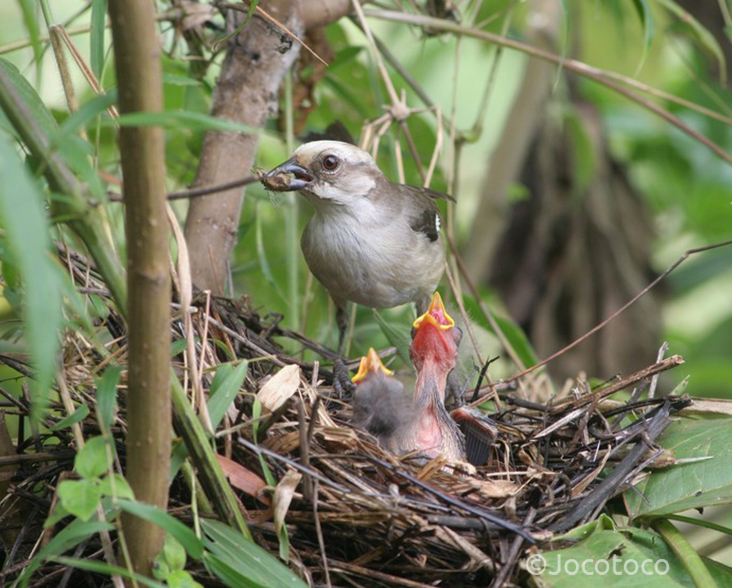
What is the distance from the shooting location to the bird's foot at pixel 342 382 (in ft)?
10.4

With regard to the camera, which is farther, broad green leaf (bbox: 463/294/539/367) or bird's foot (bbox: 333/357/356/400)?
broad green leaf (bbox: 463/294/539/367)

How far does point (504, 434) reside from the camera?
2.91 m

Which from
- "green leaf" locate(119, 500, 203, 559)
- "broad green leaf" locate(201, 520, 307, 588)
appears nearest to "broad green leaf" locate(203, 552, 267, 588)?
"broad green leaf" locate(201, 520, 307, 588)

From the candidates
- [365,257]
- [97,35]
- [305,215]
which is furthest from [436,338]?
[97,35]

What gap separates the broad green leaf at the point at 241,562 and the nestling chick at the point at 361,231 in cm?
170

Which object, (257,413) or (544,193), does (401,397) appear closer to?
(257,413)

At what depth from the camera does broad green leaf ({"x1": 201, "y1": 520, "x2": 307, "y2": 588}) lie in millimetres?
1765

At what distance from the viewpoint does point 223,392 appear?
77.5 inches

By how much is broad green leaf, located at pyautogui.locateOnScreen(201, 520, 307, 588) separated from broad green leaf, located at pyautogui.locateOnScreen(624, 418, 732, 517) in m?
1.07

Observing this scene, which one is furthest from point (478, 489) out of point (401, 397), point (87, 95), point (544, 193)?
point (544, 193)

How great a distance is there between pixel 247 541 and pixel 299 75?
2150 mm

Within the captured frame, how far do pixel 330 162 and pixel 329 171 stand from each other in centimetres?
4

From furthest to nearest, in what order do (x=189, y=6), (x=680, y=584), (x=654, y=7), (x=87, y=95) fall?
(x=654, y=7), (x=87, y=95), (x=189, y=6), (x=680, y=584)

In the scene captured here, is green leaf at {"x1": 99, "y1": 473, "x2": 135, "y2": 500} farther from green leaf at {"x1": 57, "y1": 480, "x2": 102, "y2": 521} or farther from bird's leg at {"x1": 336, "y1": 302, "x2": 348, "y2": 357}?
bird's leg at {"x1": 336, "y1": 302, "x2": 348, "y2": 357}
